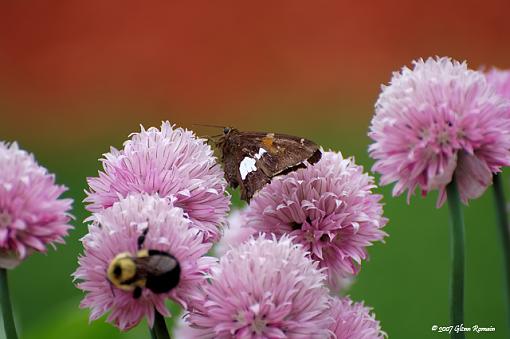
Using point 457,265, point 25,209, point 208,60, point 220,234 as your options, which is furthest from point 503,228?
point 208,60

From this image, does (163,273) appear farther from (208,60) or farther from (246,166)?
(208,60)

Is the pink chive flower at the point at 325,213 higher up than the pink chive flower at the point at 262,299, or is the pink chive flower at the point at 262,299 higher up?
the pink chive flower at the point at 325,213

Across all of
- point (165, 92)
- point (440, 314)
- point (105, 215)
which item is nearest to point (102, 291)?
point (105, 215)

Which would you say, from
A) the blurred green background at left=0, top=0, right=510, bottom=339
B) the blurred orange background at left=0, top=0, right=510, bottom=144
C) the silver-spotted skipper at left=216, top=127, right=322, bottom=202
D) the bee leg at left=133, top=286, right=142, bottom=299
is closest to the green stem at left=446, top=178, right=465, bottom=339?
the silver-spotted skipper at left=216, top=127, right=322, bottom=202

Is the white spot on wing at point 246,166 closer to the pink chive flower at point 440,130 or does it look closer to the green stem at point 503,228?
the pink chive flower at point 440,130

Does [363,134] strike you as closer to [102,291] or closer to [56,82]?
[56,82]

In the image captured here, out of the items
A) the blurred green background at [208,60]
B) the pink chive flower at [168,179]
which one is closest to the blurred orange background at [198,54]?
the blurred green background at [208,60]
